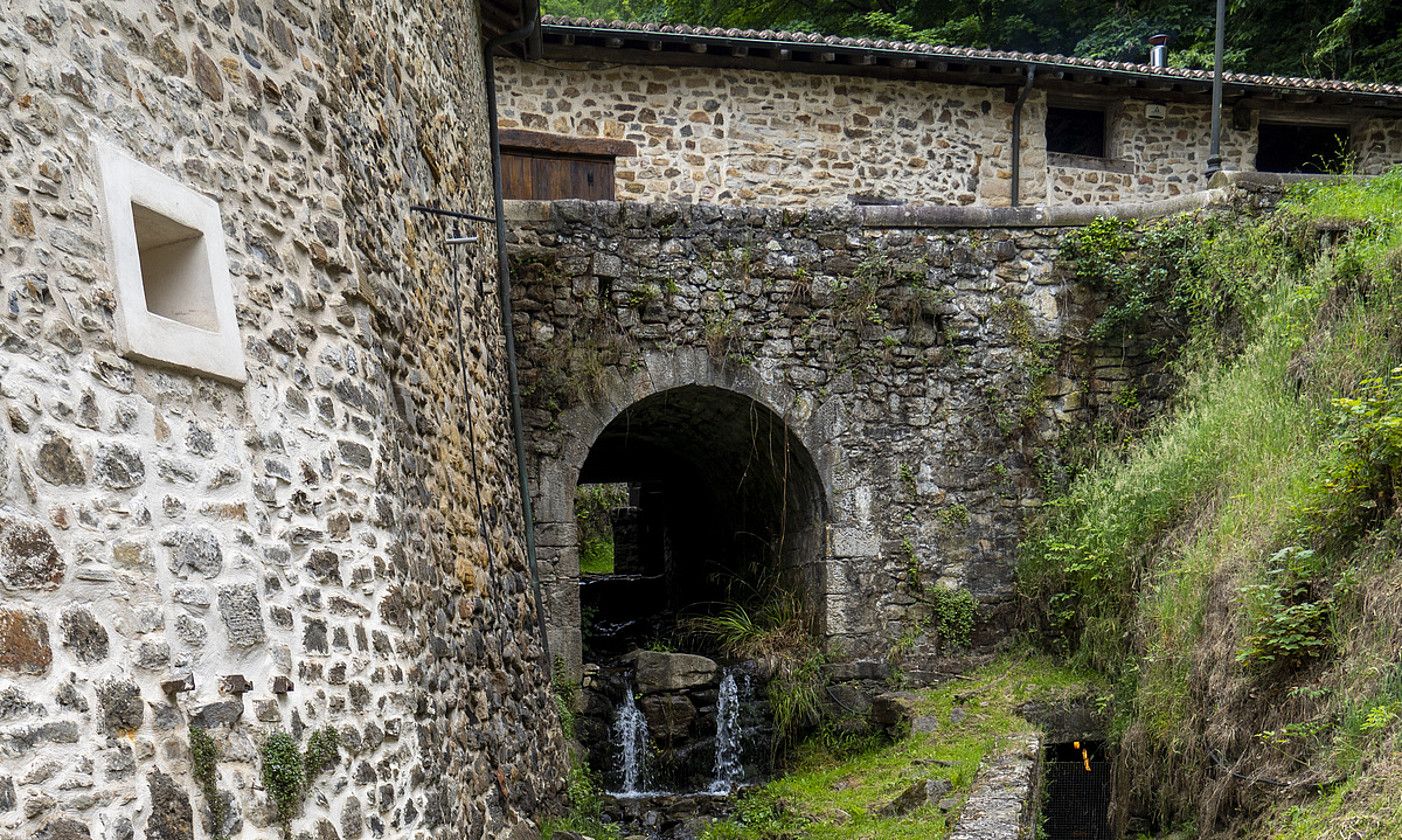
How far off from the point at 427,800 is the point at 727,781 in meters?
4.81

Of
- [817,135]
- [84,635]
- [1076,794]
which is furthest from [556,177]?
[84,635]

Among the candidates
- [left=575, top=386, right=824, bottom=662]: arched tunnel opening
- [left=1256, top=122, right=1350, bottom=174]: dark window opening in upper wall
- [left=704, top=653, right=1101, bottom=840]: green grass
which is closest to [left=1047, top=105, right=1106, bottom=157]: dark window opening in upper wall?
[left=1256, top=122, right=1350, bottom=174]: dark window opening in upper wall

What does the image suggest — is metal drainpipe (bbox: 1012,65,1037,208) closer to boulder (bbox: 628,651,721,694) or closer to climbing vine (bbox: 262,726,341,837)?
boulder (bbox: 628,651,721,694)

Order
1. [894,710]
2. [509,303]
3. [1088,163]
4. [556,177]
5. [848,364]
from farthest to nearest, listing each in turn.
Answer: [1088,163] < [556,177] < [848,364] < [894,710] < [509,303]

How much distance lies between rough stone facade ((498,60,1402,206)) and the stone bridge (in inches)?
86.9

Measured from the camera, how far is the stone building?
10.5 metres

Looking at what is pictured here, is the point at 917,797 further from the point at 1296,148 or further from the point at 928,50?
A: the point at 1296,148

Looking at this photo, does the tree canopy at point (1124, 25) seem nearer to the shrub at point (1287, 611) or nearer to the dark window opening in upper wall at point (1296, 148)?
the dark window opening in upper wall at point (1296, 148)

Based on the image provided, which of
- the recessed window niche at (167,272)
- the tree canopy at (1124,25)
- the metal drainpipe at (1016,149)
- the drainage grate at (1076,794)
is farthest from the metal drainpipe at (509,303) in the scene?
the tree canopy at (1124,25)

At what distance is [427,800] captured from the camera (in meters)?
4.15

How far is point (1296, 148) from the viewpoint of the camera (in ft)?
42.5

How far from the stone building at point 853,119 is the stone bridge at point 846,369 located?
7.28 feet

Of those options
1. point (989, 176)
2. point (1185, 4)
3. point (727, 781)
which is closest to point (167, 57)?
point (727, 781)

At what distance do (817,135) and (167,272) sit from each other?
340 inches
